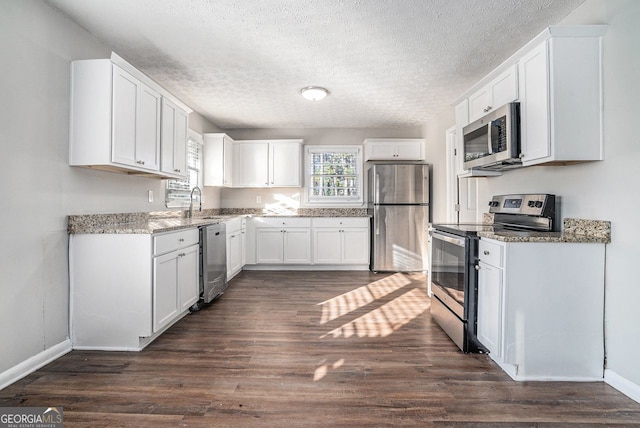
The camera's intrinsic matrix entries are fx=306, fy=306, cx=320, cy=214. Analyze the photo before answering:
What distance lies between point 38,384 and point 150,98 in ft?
7.27

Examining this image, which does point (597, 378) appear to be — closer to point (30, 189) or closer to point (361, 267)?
point (361, 267)

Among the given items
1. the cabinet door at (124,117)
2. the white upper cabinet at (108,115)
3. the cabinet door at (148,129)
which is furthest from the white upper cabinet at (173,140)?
the cabinet door at (124,117)

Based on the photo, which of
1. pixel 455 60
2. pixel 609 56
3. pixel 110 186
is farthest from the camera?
pixel 455 60

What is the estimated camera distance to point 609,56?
6.09 ft

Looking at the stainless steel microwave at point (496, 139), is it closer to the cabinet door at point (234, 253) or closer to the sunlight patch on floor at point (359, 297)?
the sunlight patch on floor at point (359, 297)

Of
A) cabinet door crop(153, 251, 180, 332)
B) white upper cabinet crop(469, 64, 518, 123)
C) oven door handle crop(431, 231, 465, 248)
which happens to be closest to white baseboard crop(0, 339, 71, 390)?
cabinet door crop(153, 251, 180, 332)

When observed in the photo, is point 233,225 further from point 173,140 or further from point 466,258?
point 466,258

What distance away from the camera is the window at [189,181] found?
→ 12.5ft

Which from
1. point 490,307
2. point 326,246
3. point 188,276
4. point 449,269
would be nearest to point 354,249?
point 326,246

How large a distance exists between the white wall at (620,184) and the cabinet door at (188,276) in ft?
10.0

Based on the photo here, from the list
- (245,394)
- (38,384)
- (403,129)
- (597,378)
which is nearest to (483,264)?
(597,378)

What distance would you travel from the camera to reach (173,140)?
3.15m

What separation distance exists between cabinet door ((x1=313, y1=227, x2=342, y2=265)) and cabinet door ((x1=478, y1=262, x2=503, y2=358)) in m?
2.93

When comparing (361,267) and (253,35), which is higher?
(253,35)
